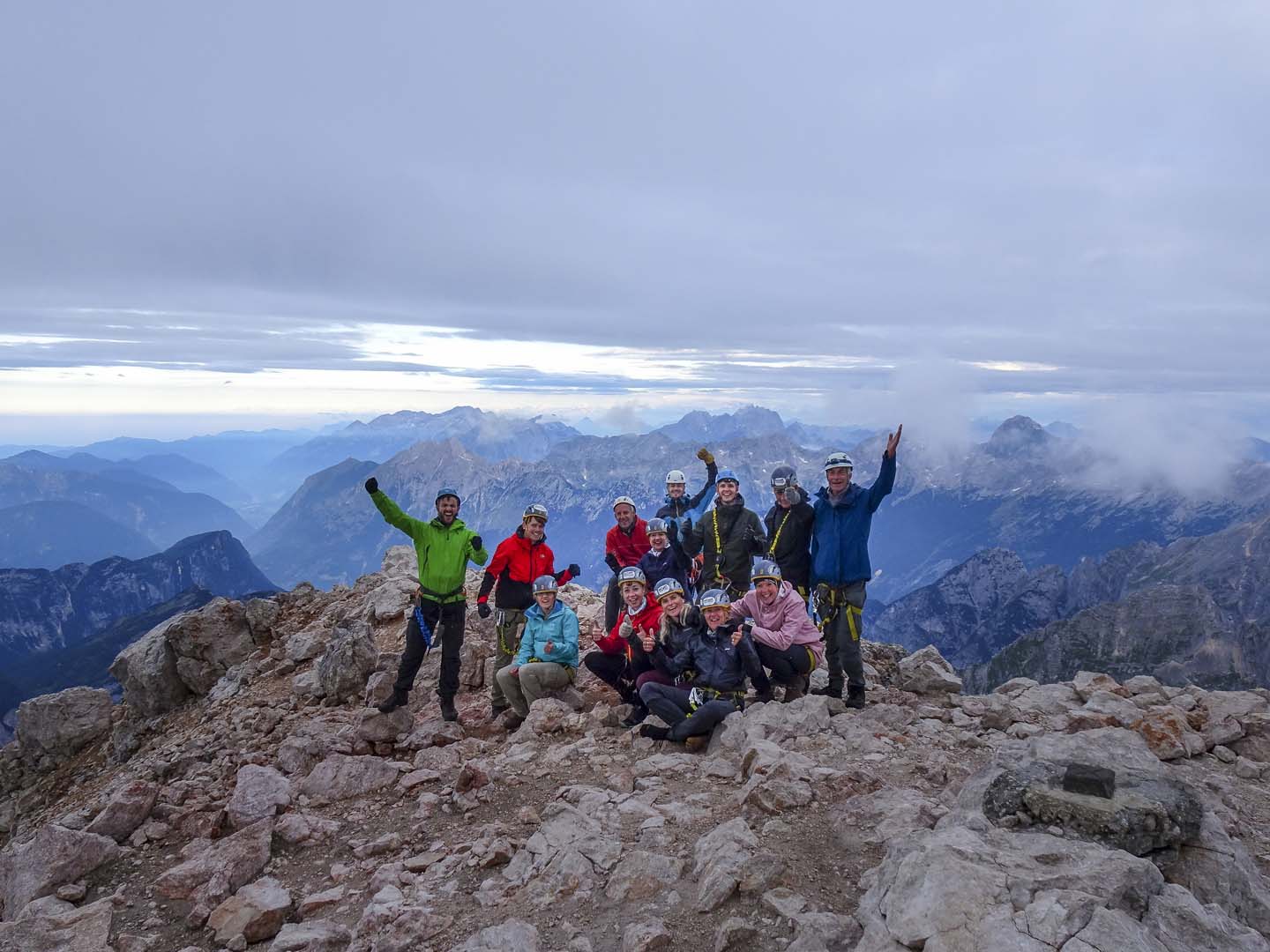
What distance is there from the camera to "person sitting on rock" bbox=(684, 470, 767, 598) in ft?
46.5

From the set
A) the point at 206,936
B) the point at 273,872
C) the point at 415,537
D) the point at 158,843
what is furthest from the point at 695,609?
the point at 158,843

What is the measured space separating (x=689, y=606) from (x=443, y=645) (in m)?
4.98

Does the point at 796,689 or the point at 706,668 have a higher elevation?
the point at 706,668

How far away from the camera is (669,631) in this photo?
11.8 m

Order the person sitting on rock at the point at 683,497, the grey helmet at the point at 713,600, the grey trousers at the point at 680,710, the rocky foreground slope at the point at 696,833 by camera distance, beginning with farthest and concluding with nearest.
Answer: the person sitting on rock at the point at 683,497
the grey helmet at the point at 713,600
the grey trousers at the point at 680,710
the rocky foreground slope at the point at 696,833

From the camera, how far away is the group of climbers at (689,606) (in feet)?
38.3

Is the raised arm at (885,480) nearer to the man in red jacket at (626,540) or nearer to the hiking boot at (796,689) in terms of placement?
the hiking boot at (796,689)

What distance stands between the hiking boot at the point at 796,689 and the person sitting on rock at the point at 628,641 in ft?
8.59

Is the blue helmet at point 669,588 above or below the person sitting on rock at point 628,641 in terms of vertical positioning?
above

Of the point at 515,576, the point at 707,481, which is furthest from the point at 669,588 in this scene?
the point at 707,481

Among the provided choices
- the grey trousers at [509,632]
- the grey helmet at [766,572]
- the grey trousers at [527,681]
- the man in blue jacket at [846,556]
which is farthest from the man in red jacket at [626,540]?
the man in blue jacket at [846,556]

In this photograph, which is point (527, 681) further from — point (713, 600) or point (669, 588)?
point (713, 600)

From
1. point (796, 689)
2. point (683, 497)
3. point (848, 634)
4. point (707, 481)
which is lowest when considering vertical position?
point (796, 689)

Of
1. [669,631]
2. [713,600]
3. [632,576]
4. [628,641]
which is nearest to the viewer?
[713,600]
